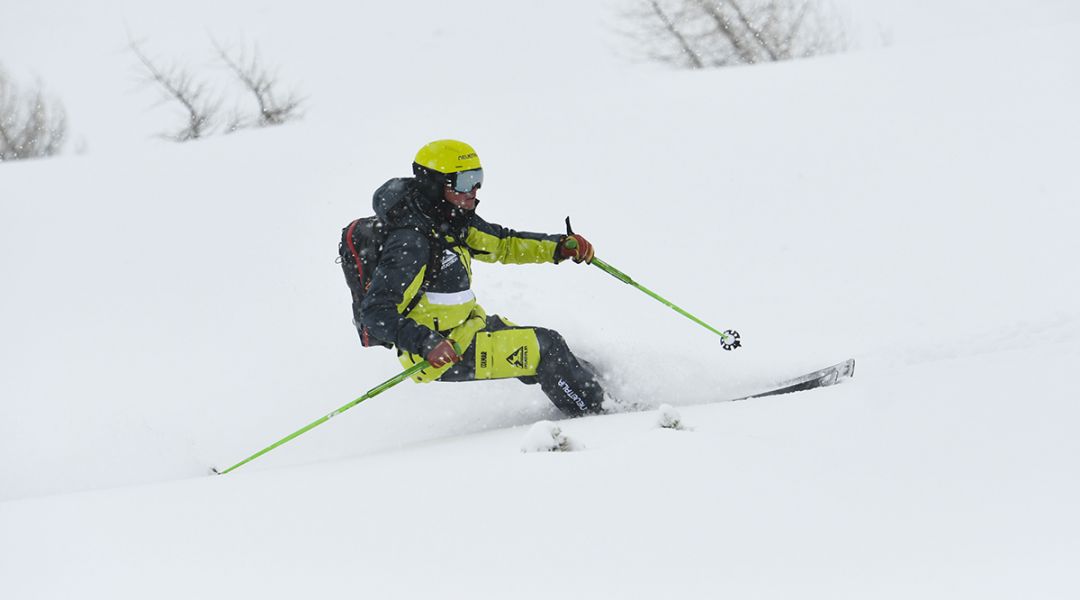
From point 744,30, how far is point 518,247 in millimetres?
12501

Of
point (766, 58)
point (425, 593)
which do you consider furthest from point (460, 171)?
point (766, 58)

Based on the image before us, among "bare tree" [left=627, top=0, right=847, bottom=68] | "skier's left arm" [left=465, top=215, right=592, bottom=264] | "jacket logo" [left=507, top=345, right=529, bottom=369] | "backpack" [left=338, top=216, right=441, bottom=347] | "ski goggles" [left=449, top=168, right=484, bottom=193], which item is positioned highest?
"bare tree" [left=627, top=0, right=847, bottom=68]

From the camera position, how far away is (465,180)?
4.72 metres

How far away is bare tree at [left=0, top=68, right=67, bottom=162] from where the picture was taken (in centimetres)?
1653

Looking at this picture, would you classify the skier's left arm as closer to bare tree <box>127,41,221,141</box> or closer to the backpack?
the backpack

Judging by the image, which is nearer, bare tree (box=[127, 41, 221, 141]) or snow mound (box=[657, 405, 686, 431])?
snow mound (box=[657, 405, 686, 431])

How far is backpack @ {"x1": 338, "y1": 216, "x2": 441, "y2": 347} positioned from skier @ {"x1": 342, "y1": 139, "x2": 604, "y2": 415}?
0.01 metres

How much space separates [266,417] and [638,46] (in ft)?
48.2

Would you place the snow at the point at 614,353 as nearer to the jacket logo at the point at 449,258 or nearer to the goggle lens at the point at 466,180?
the jacket logo at the point at 449,258

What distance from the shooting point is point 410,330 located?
4484mm

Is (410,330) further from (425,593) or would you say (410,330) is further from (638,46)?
(638,46)

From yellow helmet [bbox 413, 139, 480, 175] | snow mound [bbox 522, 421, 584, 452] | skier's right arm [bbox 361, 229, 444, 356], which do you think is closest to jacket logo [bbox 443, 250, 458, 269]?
skier's right arm [bbox 361, 229, 444, 356]

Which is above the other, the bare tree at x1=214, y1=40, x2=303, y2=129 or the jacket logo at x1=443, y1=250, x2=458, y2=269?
the bare tree at x1=214, y1=40, x2=303, y2=129

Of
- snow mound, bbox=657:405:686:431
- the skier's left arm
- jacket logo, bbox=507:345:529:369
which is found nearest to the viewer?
snow mound, bbox=657:405:686:431
